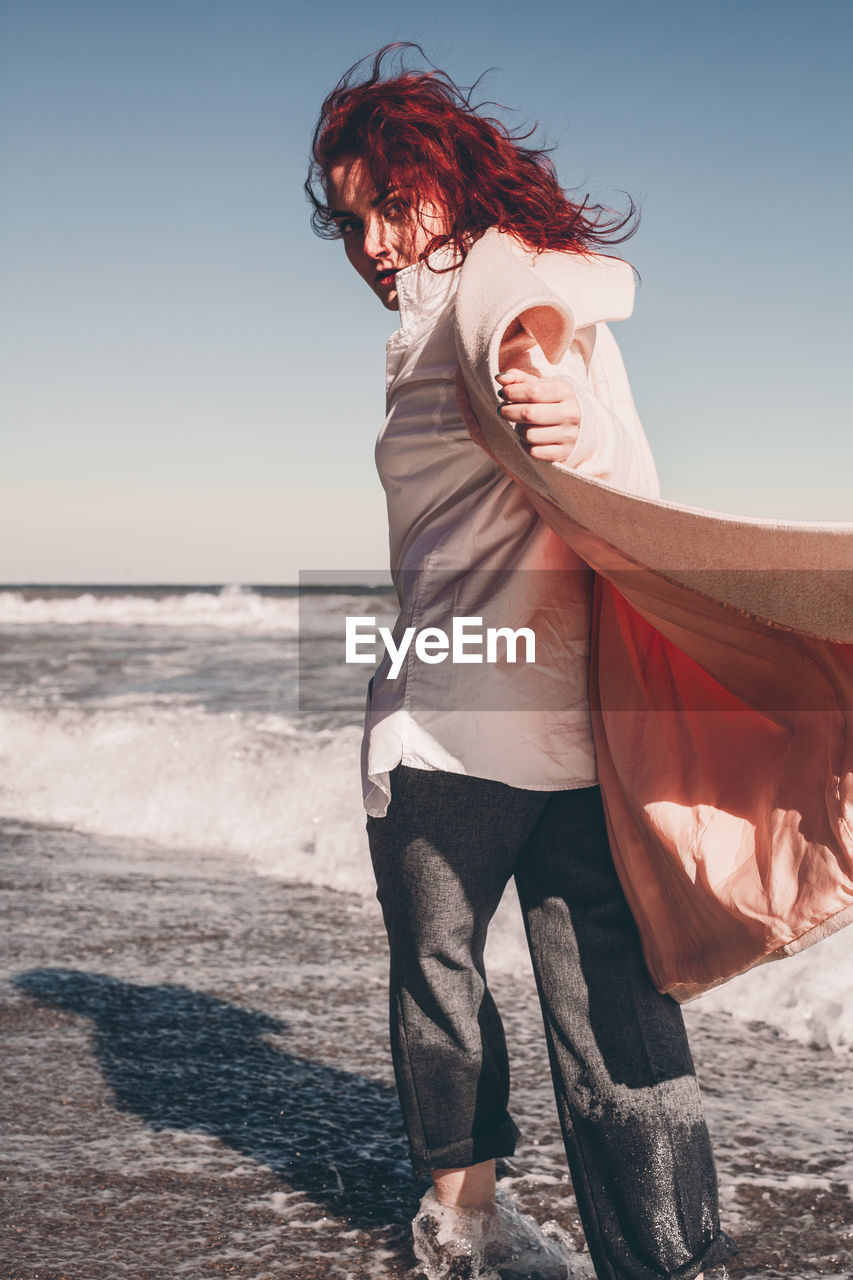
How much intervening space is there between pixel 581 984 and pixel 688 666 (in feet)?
1.68

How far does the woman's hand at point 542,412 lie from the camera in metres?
1.21

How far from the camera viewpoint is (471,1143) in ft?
5.59

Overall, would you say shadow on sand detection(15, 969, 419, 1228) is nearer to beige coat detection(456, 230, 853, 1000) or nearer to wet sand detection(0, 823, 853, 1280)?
wet sand detection(0, 823, 853, 1280)

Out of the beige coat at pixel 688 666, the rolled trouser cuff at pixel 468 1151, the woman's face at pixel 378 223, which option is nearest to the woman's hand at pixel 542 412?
the beige coat at pixel 688 666

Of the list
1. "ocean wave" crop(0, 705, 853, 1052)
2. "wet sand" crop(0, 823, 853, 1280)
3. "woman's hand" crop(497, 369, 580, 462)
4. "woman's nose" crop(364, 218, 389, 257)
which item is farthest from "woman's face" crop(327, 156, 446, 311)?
"ocean wave" crop(0, 705, 853, 1052)

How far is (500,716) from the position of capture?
1498mm

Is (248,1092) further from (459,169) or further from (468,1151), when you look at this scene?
(459,169)

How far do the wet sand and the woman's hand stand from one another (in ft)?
5.18

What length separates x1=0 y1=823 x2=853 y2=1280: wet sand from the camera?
2.01 meters

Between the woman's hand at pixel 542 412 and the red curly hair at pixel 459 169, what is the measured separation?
0.38 meters

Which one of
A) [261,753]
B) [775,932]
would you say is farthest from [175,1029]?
[261,753]

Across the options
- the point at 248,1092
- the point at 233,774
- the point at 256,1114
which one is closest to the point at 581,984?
the point at 256,1114

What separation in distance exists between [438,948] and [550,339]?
3.06 feet

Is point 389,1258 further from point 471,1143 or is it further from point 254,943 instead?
point 254,943
